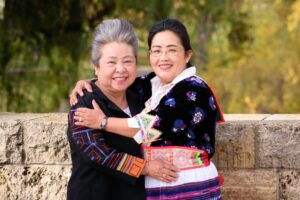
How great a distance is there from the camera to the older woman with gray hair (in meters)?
2.55

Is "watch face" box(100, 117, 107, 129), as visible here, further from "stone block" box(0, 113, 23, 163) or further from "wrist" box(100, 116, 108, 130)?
"stone block" box(0, 113, 23, 163)

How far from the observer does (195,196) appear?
262 centimetres

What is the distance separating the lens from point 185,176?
263 cm

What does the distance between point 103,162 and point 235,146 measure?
3.27 feet

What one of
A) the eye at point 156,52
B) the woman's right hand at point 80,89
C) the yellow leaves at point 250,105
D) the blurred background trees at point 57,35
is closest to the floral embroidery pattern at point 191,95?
the eye at point 156,52

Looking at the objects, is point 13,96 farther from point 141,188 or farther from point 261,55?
point 141,188

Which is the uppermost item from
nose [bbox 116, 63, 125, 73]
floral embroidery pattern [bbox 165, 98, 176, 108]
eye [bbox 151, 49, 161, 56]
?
eye [bbox 151, 49, 161, 56]

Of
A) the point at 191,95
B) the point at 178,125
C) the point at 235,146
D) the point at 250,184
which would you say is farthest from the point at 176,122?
the point at 250,184

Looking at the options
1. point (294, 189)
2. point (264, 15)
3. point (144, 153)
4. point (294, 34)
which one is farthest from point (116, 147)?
point (264, 15)

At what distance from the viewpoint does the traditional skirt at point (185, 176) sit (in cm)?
261

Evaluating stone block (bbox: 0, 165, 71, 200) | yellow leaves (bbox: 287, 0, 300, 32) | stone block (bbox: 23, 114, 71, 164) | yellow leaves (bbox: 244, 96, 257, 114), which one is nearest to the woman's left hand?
stone block (bbox: 23, 114, 71, 164)

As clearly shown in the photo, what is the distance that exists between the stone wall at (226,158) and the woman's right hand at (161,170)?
2.44 feet

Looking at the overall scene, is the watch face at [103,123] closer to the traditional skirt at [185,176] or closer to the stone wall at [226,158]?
the traditional skirt at [185,176]

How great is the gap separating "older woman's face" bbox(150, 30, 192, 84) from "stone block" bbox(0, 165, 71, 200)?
1.01m
